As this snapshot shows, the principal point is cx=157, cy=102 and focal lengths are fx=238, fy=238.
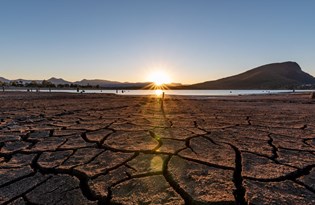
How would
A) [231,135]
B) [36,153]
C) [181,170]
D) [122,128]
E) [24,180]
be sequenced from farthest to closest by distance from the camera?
[122,128] < [231,135] < [36,153] < [181,170] < [24,180]

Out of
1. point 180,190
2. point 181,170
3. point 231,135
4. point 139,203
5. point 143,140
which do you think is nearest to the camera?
point 139,203

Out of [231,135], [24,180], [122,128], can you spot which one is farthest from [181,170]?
[122,128]

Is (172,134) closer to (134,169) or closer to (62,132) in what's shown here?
(134,169)

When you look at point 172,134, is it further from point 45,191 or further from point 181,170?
point 45,191

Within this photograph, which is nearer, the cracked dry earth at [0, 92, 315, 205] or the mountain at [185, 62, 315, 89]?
the cracked dry earth at [0, 92, 315, 205]

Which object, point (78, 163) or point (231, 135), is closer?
point (78, 163)

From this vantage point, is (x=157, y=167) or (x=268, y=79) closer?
(x=157, y=167)

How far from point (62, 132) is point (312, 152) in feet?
12.6

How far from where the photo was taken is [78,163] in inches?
104

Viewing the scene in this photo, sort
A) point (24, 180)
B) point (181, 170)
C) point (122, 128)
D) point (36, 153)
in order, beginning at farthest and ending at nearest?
point (122, 128), point (36, 153), point (181, 170), point (24, 180)

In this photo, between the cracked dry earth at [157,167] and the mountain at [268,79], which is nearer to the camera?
the cracked dry earth at [157,167]

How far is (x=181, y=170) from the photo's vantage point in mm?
2438

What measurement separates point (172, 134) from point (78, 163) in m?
1.73

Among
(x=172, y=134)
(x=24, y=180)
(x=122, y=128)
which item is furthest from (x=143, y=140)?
(x=24, y=180)
